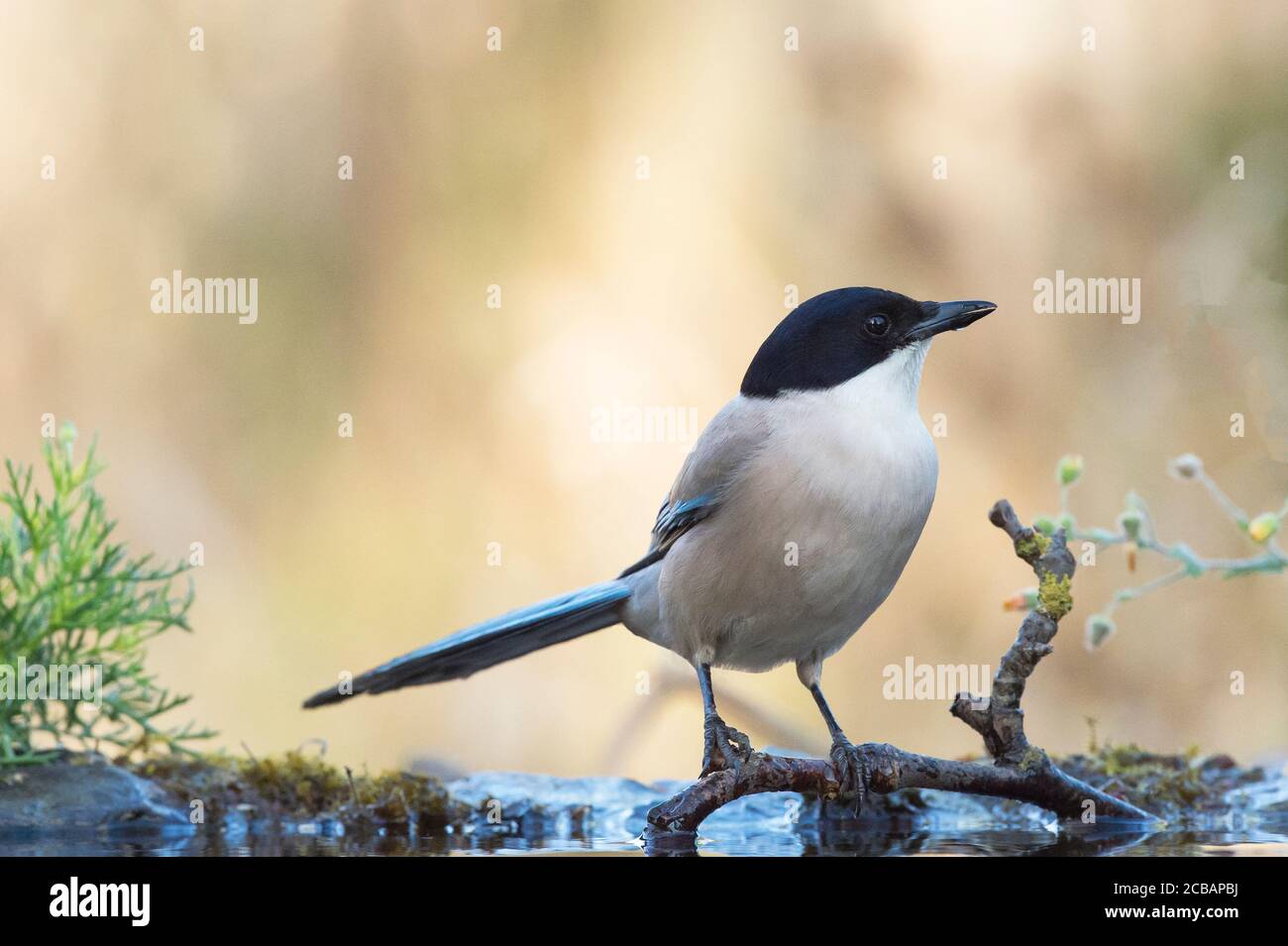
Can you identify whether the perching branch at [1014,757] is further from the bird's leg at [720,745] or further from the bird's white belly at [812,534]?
the bird's white belly at [812,534]

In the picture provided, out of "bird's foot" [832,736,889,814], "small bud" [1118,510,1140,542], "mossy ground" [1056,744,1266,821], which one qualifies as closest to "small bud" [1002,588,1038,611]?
"small bud" [1118,510,1140,542]

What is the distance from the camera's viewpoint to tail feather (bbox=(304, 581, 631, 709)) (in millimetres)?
3729

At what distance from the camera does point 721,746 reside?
3.32 m

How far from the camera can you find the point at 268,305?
23.2 feet

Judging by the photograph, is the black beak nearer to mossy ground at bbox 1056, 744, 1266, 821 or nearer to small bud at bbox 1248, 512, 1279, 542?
small bud at bbox 1248, 512, 1279, 542

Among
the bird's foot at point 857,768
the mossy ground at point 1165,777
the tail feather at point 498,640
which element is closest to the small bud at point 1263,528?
the mossy ground at point 1165,777

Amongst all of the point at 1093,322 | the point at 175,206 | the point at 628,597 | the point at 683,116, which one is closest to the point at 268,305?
the point at 175,206

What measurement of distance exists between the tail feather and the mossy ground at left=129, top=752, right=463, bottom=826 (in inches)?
7.5

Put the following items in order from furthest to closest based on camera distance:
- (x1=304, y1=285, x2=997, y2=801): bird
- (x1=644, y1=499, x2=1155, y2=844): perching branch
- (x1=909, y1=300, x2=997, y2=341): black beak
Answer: (x1=909, y1=300, x2=997, y2=341): black beak, (x1=304, y1=285, x2=997, y2=801): bird, (x1=644, y1=499, x2=1155, y2=844): perching branch

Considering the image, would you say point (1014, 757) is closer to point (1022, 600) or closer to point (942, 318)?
point (1022, 600)

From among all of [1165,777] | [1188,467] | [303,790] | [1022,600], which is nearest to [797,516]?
[1022,600]

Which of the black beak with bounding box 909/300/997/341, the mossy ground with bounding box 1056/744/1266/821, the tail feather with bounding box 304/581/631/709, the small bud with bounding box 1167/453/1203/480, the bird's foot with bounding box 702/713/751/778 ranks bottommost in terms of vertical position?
the mossy ground with bounding box 1056/744/1266/821

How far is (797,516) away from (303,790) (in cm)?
144
